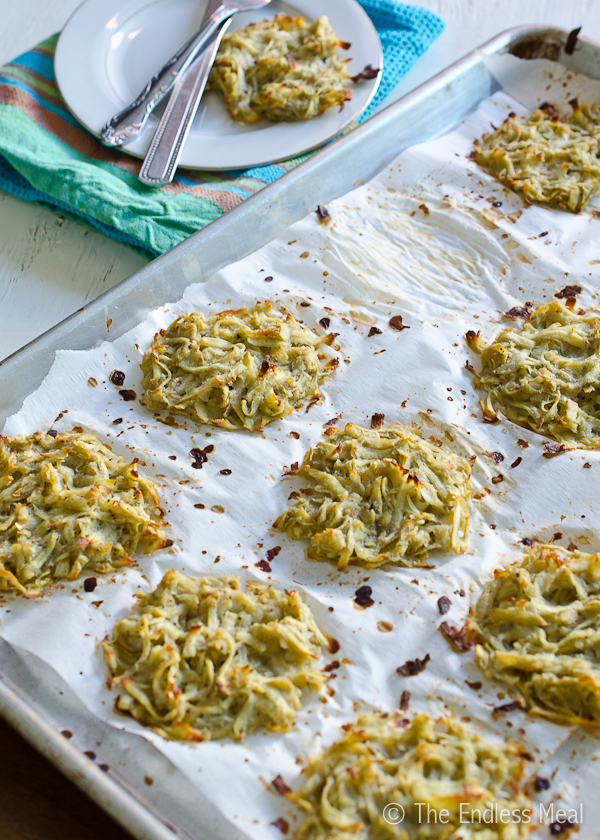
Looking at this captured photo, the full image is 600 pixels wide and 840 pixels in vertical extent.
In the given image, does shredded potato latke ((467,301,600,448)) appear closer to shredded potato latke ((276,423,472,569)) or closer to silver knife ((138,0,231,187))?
shredded potato latke ((276,423,472,569))

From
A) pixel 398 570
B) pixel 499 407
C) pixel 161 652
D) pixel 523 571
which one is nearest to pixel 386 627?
pixel 398 570

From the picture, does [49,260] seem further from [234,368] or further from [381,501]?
[381,501]

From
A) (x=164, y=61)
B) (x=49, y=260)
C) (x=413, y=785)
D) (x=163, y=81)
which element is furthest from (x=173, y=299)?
(x=413, y=785)

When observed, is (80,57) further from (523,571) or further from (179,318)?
(523,571)

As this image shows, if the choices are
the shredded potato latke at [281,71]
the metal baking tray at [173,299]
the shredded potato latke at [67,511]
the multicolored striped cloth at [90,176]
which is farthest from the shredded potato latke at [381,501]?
the shredded potato latke at [281,71]

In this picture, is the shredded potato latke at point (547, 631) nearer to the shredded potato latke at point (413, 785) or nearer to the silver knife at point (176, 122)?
the shredded potato latke at point (413, 785)
